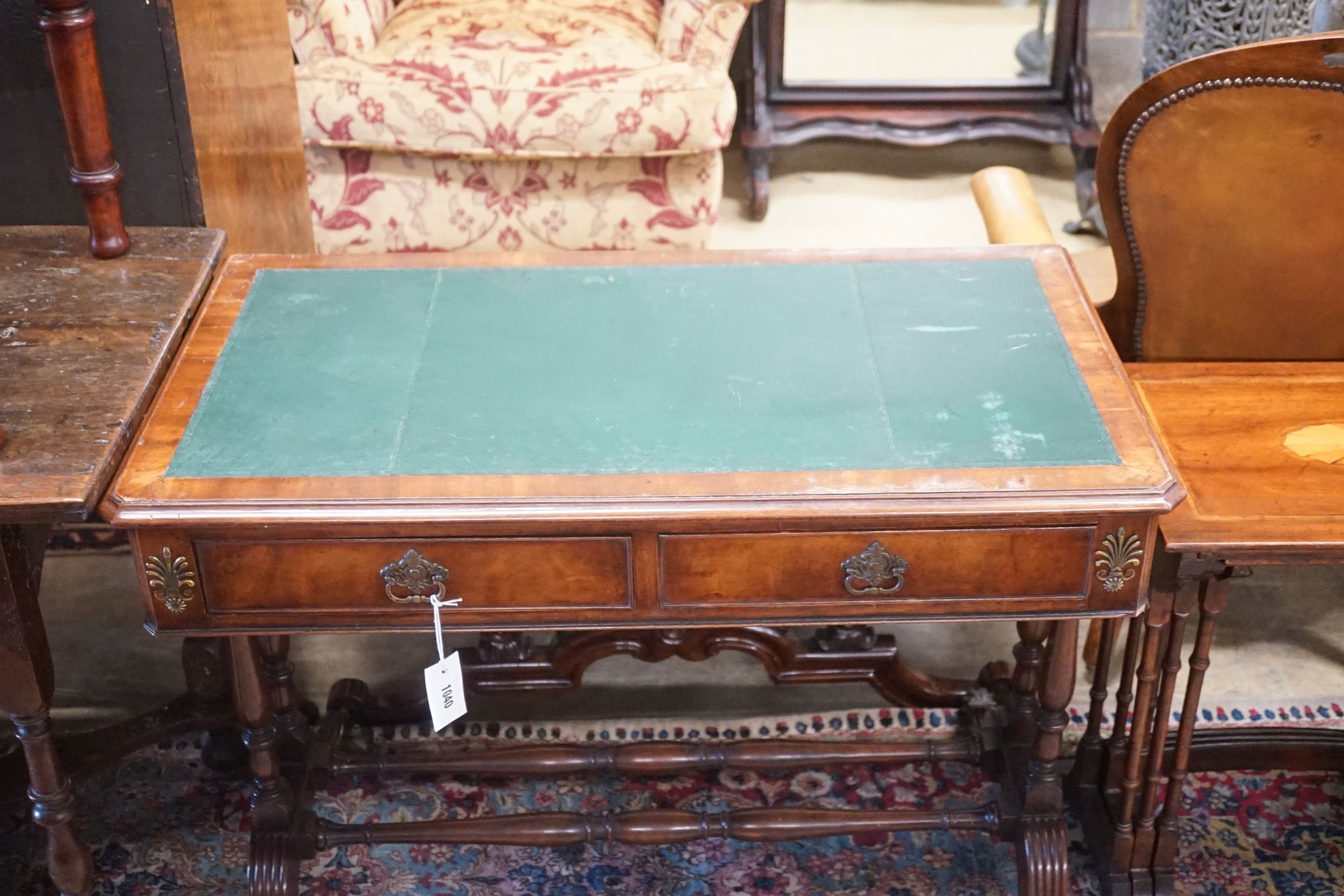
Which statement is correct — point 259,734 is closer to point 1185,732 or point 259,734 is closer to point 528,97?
point 1185,732

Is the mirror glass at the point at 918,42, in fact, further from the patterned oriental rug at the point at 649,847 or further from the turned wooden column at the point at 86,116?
the turned wooden column at the point at 86,116

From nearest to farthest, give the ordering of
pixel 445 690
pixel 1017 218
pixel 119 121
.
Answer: pixel 445 690 → pixel 119 121 → pixel 1017 218

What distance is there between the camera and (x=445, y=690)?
1.67 m

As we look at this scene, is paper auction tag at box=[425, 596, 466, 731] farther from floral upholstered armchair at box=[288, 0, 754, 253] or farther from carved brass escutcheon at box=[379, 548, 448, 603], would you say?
floral upholstered armchair at box=[288, 0, 754, 253]

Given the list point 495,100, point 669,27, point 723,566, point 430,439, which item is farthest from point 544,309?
point 669,27

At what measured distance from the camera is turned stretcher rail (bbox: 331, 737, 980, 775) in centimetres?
215

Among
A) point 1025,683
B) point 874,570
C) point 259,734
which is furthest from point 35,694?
point 1025,683

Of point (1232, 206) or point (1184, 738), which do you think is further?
point (1232, 206)

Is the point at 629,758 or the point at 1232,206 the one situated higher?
the point at 1232,206

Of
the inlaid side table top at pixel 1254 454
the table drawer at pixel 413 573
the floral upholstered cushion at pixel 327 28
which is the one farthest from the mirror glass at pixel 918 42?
the table drawer at pixel 413 573

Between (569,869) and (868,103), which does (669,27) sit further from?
(569,869)

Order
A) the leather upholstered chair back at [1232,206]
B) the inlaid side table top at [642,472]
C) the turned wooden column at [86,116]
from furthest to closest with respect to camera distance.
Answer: the leather upholstered chair back at [1232,206], the turned wooden column at [86,116], the inlaid side table top at [642,472]

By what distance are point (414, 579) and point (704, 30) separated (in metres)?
2.13

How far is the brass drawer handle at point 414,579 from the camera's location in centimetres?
156
